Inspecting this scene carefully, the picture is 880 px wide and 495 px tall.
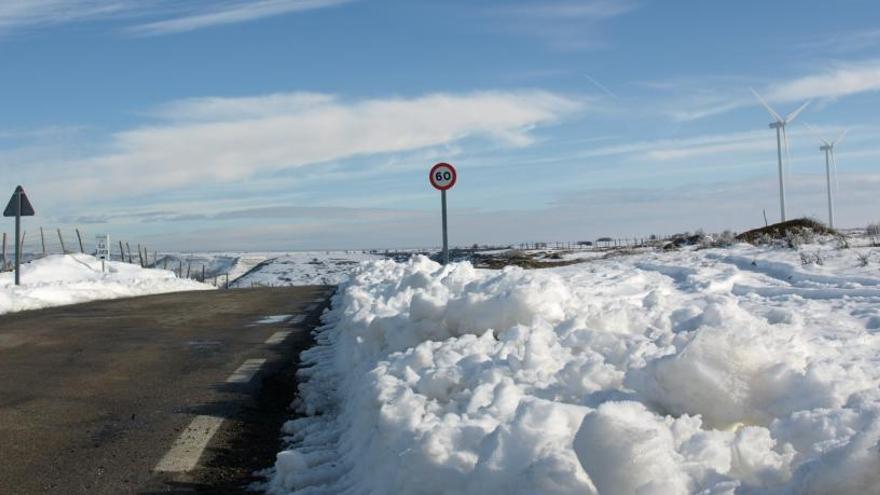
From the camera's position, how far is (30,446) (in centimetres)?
548

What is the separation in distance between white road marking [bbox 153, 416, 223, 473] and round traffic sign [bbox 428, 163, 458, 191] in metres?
8.47

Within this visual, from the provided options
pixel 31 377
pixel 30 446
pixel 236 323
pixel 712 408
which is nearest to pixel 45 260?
pixel 236 323

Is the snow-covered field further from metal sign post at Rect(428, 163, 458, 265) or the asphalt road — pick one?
metal sign post at Rect(428, 163, 458, 265)

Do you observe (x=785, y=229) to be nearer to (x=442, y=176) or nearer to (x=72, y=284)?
(x=442, y=176)

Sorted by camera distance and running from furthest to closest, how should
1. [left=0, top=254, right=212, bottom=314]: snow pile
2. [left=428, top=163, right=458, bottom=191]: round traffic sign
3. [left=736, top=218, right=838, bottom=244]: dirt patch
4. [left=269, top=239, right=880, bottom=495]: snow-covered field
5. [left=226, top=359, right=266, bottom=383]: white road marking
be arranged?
[left=736, top=218, right=838, bottom=244]: dirt patch, [left=0, top=254, right=212, bottom=314]: snow pile, [left=428, top=163, right=458, bottom=191]: round traffic sign, [left=226, top=359, right=266, bottom=383]: white road marking, [left=269, top=239, right=880, bottom=495]: snow-covered field

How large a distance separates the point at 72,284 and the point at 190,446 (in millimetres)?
17612

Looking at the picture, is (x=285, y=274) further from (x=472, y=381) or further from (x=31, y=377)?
(x=472, y=381)

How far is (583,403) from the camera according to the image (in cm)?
432

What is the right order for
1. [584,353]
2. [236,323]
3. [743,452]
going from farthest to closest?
[236,323] → [584,353] → [743,452]

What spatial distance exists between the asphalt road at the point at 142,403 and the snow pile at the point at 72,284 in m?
5.06

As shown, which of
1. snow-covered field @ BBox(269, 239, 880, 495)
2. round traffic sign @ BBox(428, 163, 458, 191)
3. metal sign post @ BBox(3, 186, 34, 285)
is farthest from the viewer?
metal sign post @ BBox(3, 186, 34, 285)

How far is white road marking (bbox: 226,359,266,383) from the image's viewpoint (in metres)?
7.82

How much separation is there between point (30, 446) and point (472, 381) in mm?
2993

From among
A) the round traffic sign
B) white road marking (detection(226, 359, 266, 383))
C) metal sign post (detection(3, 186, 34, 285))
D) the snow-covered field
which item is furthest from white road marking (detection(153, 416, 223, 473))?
metal sign post (detection(3, 186, 34, 285))
